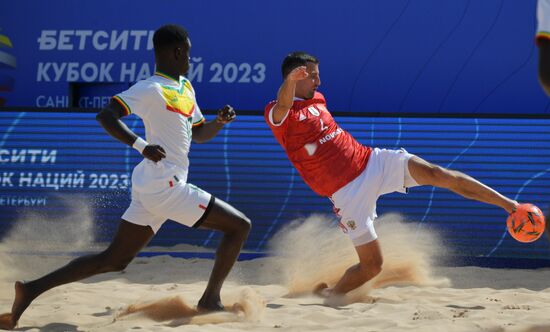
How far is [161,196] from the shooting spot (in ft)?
16.0

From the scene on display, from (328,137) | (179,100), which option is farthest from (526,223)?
(179,100)

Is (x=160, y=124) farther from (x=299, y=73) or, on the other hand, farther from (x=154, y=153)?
(x=299, y=73)

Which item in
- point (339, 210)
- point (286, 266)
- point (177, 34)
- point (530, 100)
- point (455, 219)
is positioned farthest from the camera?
point (530, 100)

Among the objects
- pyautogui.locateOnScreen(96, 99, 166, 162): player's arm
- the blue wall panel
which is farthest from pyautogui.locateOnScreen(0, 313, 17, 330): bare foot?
the blue wall panel

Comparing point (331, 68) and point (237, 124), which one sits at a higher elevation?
point (331, 68)

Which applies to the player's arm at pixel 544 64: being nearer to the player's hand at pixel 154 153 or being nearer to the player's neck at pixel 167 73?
the player's hand at pixel 154 153

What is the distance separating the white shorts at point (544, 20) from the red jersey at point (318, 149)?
252 centimetres

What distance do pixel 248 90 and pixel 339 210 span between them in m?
4.48

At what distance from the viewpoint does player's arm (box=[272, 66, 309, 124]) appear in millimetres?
5495

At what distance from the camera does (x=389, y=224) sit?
8.06m

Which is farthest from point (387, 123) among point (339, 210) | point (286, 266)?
point (339, 210)

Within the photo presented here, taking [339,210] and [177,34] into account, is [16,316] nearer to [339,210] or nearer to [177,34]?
[177,34]

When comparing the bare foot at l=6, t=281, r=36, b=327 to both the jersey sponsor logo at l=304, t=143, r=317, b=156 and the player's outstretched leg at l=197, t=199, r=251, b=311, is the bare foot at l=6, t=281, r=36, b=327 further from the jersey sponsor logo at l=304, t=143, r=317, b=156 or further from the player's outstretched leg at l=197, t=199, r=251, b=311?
the jersey sponsor logo at l=304, t=143, r=317, b=156

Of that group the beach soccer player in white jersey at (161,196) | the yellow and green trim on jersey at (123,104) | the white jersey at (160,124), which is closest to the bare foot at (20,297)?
the beach soccer player in white jersey at (161,196)
